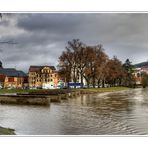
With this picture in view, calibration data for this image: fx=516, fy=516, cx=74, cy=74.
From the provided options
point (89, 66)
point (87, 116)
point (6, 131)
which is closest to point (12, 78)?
point (6, 131)

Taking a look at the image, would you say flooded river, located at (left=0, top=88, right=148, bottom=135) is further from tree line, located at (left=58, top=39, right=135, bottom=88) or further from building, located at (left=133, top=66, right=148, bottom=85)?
tree line, located at (left=58, top=39, right=135, bottom=88)

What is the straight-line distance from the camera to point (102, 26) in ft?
34.7

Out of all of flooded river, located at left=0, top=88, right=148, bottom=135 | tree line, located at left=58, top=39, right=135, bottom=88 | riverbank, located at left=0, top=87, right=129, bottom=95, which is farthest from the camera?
riverbank, located at left=0, top=87, right=129, bottom=95

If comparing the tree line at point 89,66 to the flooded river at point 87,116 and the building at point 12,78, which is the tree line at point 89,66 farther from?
the building at point 12,78

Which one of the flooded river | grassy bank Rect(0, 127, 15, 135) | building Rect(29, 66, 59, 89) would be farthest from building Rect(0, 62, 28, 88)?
grassy bank Rect(0, 127, 15, 135)

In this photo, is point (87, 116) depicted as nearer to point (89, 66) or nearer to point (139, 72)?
point (89, 66)

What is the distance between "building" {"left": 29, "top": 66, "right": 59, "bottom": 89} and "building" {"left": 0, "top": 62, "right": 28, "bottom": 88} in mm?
159

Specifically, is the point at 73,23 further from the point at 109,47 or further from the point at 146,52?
the point at 146,52

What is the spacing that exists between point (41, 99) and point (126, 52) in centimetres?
317

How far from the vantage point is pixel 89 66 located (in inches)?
453

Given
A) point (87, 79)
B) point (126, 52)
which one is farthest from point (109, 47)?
point (87, 79)

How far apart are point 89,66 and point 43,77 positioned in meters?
1.07

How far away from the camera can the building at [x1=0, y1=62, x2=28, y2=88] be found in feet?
36.0
